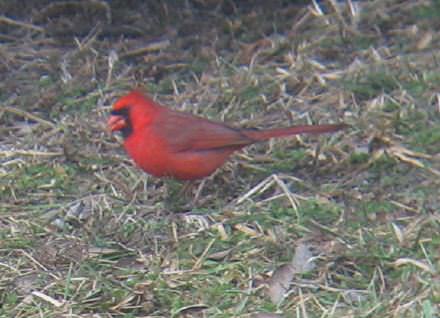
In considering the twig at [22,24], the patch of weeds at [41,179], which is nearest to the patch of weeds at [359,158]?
the patch of weeds at [41,179]

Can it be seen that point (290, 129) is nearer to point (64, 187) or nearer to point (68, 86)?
point (64, 187)

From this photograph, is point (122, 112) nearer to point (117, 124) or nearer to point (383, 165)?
point (117, 124)

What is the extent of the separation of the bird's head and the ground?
8.2 inches

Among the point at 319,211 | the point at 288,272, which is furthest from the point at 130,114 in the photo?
the point at 288,272

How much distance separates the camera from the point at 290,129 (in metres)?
5.09

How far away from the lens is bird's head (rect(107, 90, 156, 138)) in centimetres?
523

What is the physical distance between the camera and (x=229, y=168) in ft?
17.5

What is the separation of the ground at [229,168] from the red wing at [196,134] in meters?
0.20

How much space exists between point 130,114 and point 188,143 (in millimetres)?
321

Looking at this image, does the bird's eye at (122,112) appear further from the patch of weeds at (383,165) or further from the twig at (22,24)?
the twig at (22,24)

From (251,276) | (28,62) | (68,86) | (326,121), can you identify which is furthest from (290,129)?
(28,62)

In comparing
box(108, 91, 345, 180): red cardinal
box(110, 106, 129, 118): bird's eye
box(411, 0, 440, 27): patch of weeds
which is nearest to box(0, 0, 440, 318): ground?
box(411, 0, 440, 27): patch of weeds

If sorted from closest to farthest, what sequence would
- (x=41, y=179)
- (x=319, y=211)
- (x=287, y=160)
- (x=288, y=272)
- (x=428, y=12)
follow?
(x=288, y=272) → (x=319, y=211) → (x=41, y=179) → (x=287, y=160) → (x=428, y=12)

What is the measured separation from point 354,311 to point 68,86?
8.51ft
